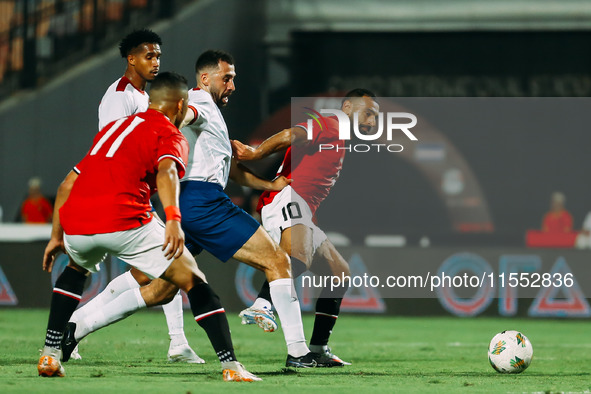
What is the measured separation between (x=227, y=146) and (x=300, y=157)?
3.19 ft

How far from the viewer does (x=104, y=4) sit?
62.2 ft

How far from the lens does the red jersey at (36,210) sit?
53.3 feet

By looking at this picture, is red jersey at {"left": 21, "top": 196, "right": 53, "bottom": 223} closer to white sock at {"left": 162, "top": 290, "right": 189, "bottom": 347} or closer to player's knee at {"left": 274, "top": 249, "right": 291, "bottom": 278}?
white sock at {"left": 162, "top": 290, "right": 189, "bottom": 347}

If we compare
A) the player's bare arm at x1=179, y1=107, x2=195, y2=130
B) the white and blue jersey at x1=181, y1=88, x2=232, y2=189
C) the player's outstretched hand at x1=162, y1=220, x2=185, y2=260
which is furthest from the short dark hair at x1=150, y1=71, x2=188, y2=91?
the player's outstretched hand at x1=162, y1=220, x2=185, y2=260

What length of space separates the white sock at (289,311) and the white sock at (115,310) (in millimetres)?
980

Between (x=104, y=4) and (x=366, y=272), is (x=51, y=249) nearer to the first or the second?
(x=366, y=272)

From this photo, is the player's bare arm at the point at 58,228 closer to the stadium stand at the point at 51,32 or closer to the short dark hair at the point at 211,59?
the short dark hair at the point at 211,59

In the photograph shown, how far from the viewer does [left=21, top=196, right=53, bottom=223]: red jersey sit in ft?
53.3

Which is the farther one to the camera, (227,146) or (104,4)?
(104,4)

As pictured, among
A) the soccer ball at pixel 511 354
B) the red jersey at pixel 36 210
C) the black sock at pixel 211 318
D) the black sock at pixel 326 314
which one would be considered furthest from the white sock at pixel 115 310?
the red jersey at pixel 36 210

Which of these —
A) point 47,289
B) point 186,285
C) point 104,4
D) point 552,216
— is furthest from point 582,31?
point 186,285

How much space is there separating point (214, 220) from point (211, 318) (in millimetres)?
1038

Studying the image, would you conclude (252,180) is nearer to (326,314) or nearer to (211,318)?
(326,314)

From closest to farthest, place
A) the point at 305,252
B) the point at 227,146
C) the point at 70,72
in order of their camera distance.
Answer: the point at 227,146 → the point at 305,252 → the point at 70,72
